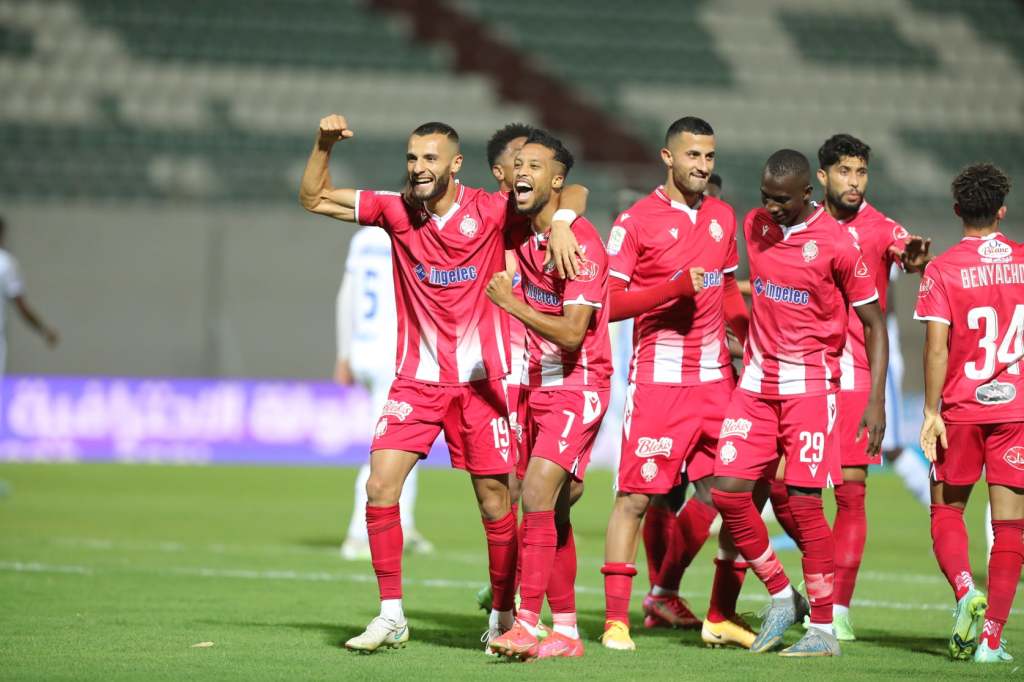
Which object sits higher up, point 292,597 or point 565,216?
point 565,216

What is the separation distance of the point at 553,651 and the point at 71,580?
352cm

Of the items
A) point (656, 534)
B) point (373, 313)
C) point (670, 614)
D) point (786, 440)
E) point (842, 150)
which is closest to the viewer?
point (786, 440)

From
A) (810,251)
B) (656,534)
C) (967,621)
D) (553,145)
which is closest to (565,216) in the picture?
(553,145)

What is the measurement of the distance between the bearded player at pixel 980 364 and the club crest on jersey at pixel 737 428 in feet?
2.40

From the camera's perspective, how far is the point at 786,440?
6.72 metres

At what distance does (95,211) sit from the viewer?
20141 mm

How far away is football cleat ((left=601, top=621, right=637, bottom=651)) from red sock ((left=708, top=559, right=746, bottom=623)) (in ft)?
1.45

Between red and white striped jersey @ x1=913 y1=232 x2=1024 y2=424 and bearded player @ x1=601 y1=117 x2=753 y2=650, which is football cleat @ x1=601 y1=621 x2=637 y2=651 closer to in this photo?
bearded player @ x1=601 y1=117 x2=753 y2=650

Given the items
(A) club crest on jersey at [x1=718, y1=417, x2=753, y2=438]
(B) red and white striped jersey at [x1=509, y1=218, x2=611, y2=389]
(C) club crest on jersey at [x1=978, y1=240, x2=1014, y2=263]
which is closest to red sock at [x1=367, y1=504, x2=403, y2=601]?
(B) red and white striped jersey at [x1=509, y1=218, x2=611, y2=389]

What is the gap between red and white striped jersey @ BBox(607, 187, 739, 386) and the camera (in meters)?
6.98

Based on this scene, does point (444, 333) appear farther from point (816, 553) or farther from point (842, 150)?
point (842, 150)

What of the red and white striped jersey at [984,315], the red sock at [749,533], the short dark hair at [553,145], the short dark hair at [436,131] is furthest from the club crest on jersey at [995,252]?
the short dark hair at [436,131]

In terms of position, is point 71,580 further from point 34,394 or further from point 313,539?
point 34,394

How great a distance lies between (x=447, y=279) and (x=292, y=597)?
96.6 inches
